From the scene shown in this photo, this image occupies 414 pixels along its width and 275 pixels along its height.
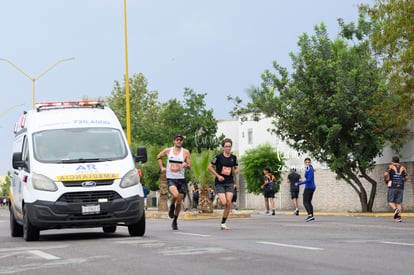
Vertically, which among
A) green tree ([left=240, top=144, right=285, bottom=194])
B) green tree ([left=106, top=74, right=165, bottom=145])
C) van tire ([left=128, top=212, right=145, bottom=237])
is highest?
green tree ([left=106, top=74, right=165, bottom=145])

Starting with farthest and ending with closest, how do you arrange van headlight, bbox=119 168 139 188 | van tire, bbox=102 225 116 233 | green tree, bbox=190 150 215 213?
green tree, bbox=190 150 215 213 < van tire, bbox=102 225 116 233 < van headlight, bbox=119 168 139 188

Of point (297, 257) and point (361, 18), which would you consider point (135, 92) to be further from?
point (297, 257)

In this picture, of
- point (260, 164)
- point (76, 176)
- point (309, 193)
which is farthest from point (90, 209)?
point (260, 164)

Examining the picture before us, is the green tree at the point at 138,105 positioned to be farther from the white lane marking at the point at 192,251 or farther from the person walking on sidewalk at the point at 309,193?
the white lane marking at the point at 192,251

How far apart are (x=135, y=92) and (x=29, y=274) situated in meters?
77.2

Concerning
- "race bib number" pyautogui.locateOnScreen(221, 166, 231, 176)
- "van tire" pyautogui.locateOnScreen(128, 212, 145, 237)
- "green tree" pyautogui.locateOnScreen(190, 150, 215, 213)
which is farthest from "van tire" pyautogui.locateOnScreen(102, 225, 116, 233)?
"green tree" pyautogui.locateOnScreen(190, 150, 215, 213)

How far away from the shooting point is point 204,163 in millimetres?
34688

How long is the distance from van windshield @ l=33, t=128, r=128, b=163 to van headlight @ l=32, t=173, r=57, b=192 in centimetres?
48

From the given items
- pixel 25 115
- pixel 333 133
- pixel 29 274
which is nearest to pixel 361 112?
pixel 333 133

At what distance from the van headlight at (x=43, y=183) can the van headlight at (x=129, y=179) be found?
1.18m

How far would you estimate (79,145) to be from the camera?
1767cm

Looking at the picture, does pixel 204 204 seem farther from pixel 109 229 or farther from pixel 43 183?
pixel 43 183

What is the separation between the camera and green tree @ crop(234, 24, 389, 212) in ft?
122

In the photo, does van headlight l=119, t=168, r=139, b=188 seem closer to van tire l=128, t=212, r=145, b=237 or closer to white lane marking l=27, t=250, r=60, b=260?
van tire l=128, t=212, r=145, b=237
